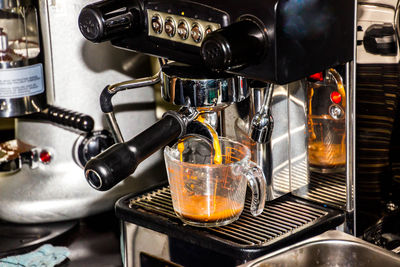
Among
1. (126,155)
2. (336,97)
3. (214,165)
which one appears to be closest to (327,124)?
(336,97)

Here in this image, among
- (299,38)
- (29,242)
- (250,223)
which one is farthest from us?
(29,242)

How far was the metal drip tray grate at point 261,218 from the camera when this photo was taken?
77 centimetres

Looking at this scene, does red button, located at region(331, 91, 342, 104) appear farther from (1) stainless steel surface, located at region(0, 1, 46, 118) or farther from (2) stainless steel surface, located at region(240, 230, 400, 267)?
(1) stainless steel surface, located at region(0, 1, 46, 118)

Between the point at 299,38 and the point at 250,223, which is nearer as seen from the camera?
the point at 299,38

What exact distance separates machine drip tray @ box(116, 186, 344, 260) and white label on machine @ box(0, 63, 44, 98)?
24 cm

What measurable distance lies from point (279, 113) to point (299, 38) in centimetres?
16

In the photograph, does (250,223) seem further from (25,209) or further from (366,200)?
(25,209)

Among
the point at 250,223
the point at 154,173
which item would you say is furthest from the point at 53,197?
the point at 250,223

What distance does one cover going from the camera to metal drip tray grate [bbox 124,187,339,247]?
0.77 metres

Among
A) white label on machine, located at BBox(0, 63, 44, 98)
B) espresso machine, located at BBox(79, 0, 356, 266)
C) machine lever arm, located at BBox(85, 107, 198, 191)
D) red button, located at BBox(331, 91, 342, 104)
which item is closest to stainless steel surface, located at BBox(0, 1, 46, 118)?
white label on machine, located at BBox(0, 63, 44, 98)

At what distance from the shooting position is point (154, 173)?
3.69 feet

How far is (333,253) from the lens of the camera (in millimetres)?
759

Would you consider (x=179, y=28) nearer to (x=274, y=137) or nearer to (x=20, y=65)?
(x=274, y=137)

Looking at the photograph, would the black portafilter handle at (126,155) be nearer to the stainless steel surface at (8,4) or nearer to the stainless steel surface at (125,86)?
the stainless steel surface at (125,86)
